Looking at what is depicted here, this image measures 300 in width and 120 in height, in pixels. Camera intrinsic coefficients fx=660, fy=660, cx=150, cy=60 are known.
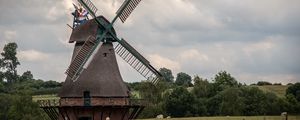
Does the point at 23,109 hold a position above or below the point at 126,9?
below

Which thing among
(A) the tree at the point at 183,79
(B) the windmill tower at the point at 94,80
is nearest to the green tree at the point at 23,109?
(B) the windmill tower at the point at 94,80

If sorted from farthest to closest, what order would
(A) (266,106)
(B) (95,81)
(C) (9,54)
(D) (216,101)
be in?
(C) (9,54) → (D) (216,101) → (A) (266,106) → (B) (95,81)

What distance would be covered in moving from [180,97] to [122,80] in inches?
2023

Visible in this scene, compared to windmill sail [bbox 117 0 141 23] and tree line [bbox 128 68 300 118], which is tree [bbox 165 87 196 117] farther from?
windmill sail [bbox 117 0 141 23]

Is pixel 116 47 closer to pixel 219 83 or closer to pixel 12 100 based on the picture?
pixel 12 100

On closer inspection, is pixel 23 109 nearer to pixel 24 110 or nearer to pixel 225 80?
pixel 24 110

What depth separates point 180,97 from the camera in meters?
90.0

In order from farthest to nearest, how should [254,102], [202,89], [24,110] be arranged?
1. [202,89]
2. [254,102]
3. [24,110]

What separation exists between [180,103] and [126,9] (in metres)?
51.4

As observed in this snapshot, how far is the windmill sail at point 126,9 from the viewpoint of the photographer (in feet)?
131

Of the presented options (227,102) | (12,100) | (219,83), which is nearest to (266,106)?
(227,102)

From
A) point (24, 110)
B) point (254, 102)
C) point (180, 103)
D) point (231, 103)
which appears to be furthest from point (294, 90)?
point (24, 110)

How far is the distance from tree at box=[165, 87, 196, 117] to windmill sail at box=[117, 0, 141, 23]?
1985 inches

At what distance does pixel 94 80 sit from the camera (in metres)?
38.2
